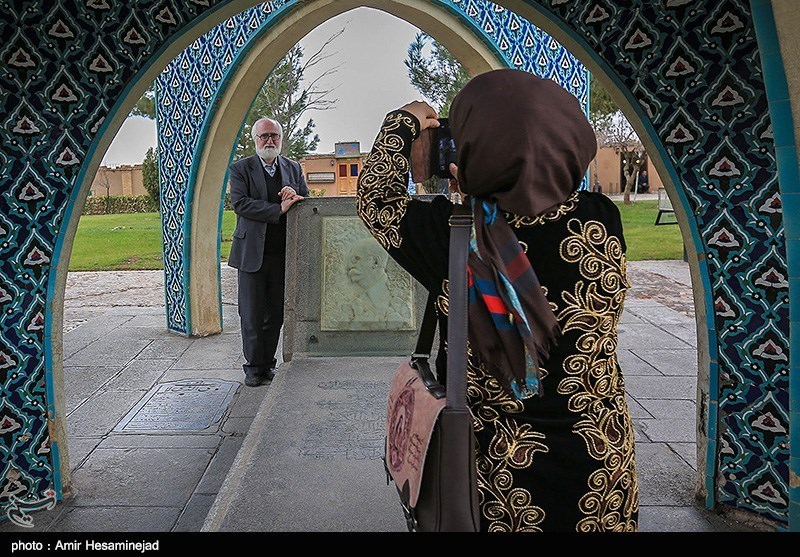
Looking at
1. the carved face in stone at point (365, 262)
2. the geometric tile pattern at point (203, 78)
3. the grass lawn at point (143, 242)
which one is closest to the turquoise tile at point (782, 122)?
the carved face in stone at point (365, 262)

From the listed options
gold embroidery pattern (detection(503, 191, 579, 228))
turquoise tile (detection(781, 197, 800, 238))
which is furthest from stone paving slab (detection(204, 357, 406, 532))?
turquoise tile (detection(781, 197, 800, 238))

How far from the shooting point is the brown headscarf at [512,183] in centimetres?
128

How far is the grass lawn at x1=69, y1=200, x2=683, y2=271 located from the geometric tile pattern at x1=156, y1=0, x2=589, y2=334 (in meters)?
4.89

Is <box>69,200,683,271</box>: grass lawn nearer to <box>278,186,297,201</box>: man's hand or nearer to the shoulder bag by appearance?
<box>278,186,297,201</box>: man's hand

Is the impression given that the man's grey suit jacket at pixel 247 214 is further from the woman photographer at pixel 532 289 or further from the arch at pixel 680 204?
the woman photographer at pixel 532 289

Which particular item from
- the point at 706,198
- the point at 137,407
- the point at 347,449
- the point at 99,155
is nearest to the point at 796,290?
the point at 706,198

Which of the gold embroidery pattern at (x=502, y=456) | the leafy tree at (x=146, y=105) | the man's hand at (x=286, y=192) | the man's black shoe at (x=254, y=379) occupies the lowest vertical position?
the man's black shoe at (x=254, y=379)

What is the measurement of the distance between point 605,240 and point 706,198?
66.4 inches

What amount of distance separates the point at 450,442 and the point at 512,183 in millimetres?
516

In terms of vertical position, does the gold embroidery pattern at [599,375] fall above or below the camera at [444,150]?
below

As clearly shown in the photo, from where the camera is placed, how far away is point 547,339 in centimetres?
138

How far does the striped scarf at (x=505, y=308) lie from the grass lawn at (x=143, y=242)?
10.7m

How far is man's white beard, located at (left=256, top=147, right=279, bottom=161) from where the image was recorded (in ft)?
16.2

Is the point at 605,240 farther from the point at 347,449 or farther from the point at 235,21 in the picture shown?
the point at 235,21
